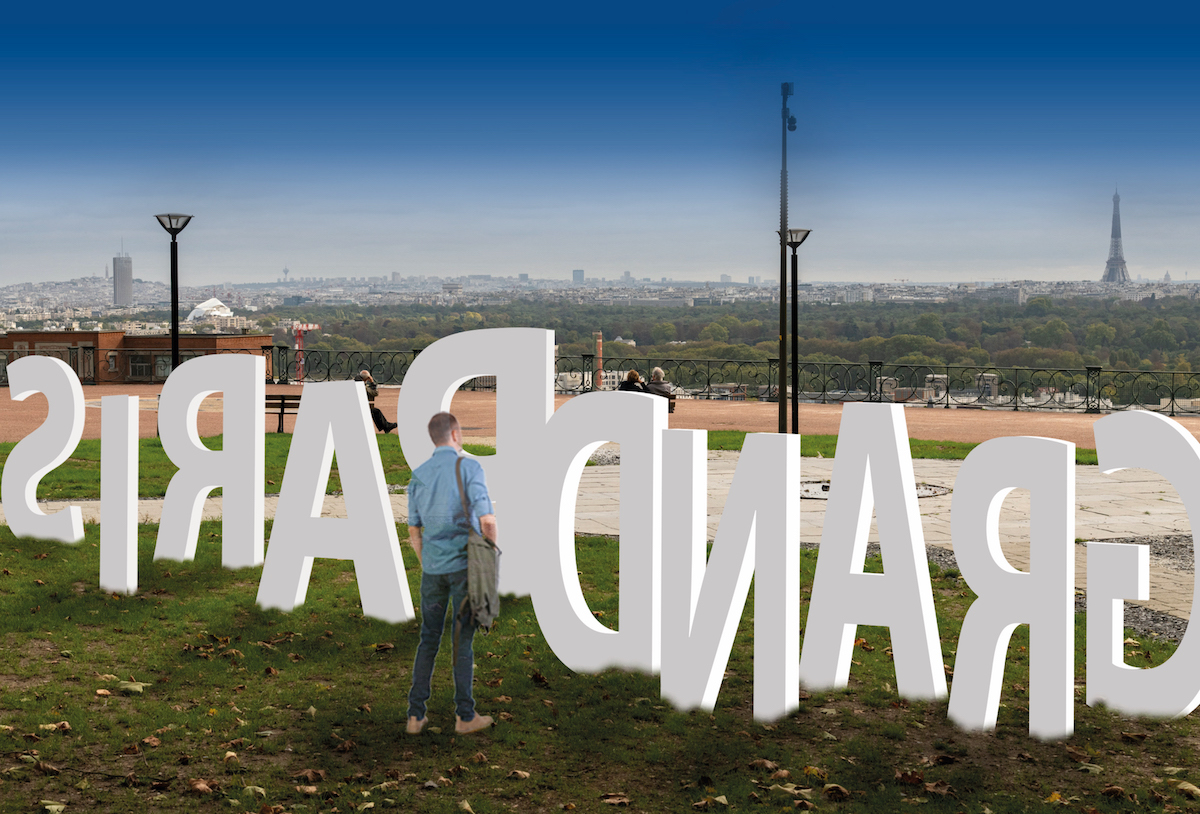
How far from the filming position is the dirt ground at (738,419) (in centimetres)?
2303

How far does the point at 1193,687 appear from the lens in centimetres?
639

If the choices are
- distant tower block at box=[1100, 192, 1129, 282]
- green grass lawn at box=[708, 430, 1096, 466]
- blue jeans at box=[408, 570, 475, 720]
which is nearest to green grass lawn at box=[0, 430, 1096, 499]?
green grass lawn at box=[708, 430, 1096, 466]

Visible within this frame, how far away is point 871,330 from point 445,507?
100.0 metres

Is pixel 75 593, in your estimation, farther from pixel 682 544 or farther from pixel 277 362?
pixel 277 362

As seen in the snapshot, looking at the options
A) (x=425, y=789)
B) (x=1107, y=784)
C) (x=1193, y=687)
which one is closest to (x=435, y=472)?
(x=425, y=789)

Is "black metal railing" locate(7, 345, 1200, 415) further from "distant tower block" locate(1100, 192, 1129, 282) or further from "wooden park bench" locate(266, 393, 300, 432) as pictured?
"distant tower block" locate(1100, 192, 1129, 282)

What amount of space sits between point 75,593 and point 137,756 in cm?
359

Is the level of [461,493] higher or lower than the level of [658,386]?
lower

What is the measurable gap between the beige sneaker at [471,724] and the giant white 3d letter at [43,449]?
557 cm

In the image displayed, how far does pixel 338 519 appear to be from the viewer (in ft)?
28.2

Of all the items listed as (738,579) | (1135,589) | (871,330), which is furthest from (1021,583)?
(871,330)

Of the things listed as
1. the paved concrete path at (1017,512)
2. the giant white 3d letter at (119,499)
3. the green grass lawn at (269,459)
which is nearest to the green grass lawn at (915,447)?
the green grass lawn at (269,459)

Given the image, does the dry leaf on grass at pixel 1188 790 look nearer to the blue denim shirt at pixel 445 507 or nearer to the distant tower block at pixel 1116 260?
the blue denim shirt at pixel 445 507

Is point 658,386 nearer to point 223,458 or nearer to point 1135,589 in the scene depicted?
point 223,458
